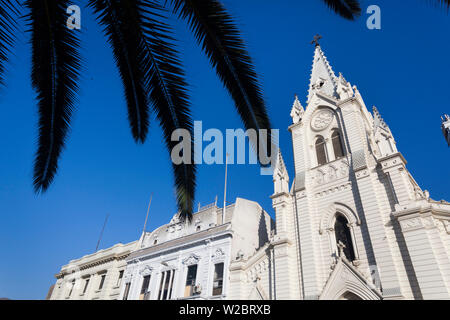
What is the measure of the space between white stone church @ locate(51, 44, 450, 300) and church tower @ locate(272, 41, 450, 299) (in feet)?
0.20

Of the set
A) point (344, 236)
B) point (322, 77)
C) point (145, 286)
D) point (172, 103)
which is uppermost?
point (322, 77)

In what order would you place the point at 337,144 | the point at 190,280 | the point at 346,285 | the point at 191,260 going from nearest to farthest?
the point at 346,285 → the point at 337,144 → the point at 190,280 → the point at 191,260

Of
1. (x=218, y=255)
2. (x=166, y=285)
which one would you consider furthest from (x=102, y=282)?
(x=218, y=255)

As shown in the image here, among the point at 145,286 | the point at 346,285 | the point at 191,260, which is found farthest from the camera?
the point at 145,286

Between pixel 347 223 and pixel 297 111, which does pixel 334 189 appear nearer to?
pixel 347 223

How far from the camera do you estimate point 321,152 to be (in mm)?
24609

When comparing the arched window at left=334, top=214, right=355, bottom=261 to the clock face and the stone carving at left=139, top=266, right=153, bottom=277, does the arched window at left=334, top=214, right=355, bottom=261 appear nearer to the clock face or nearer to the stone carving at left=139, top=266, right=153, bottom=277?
the clock face

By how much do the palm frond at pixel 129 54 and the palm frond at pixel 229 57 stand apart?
870mm

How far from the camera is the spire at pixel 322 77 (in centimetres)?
2796

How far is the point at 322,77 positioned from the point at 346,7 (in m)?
25.6

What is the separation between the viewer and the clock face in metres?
25.4

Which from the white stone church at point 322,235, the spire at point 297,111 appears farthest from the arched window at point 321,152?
the spire at point 297,111

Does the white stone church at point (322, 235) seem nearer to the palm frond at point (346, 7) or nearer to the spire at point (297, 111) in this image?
the spire at point (297, 111)

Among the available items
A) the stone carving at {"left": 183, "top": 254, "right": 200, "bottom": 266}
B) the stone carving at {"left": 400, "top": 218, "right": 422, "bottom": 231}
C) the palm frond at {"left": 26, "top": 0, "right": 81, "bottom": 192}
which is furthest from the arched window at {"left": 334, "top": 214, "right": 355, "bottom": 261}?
the palm frond at {"left": 26, "top": 0, "right": 81, "bottom": 192}
